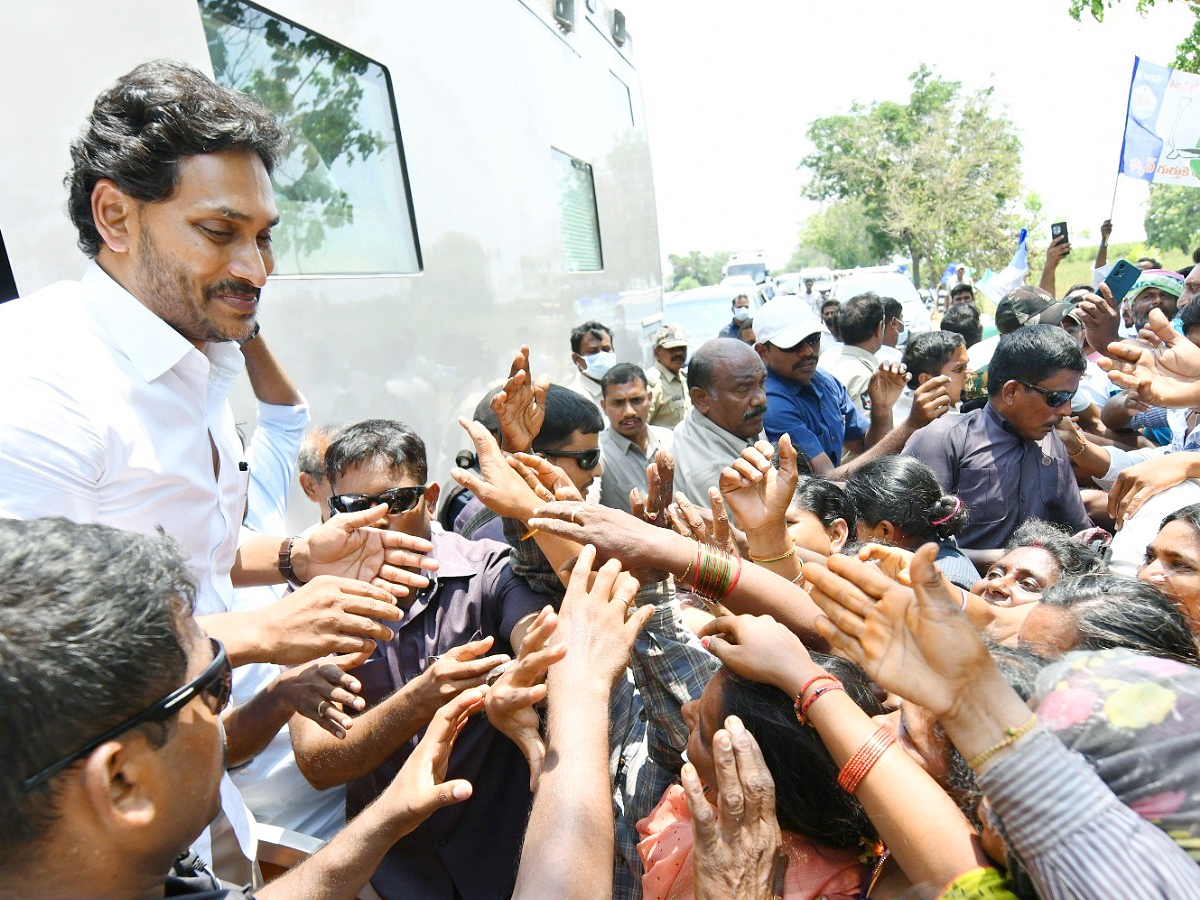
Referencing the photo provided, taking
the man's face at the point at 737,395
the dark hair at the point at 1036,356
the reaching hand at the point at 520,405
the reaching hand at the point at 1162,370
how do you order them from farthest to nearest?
the man's face at the point at 737,395
the dark hair at the point at 1036,356
the reaching hand at the point at 1162,370
the reaching hand at the point at 520,405

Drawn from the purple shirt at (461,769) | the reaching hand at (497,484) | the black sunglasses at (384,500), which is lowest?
the purple shirt at (461,769)

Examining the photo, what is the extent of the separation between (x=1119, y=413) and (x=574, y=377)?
3.32 m

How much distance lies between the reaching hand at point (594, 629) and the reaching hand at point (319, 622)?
34 cm

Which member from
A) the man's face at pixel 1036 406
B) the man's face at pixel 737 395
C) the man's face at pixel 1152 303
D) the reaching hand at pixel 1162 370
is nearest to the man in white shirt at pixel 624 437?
the man's face at pixel 737 395

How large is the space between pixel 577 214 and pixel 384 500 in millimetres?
4410

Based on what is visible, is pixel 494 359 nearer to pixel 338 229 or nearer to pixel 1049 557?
pixel 338 229

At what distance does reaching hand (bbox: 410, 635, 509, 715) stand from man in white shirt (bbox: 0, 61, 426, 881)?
157 millimetres

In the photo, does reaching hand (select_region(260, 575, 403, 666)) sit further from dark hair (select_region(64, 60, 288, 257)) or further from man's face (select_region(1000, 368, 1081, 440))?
man's face (select_region(1000, 368, 1081, 440))

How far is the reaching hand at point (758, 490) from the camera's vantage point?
223 centimetres

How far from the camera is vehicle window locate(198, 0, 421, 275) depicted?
9.06 ft

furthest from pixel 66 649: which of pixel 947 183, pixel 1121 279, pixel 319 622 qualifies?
pixel 947 183

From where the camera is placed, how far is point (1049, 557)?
2566 mm

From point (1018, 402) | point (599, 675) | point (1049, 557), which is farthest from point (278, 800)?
point (1018, 402)

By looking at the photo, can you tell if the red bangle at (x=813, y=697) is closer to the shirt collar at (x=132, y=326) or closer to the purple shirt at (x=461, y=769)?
the purple shirt at (x=461, y=769)
